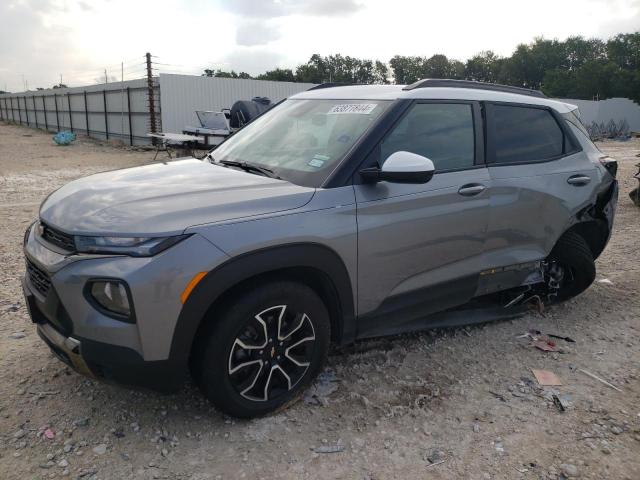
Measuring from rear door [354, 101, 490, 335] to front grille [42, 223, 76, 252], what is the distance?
1.46 metres

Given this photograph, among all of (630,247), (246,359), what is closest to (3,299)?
(246,359)

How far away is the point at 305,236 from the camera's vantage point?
2.66m

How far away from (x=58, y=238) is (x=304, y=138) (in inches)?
61.8

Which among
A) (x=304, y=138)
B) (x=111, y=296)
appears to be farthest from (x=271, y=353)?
(x=304, y=138)

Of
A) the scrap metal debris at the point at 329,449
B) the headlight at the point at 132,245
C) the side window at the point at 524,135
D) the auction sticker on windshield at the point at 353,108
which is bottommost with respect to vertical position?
the scrap metal debris at the point at 329,449

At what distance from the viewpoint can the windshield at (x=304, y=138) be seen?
3.03m

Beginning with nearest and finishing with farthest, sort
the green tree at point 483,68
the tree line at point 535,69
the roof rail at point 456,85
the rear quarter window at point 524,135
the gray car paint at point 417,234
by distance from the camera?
the gray car paint at point 417,234, the roof rail at point 456,85, the rear quarter window at point 524,135, the tree line at point 535,69, the green tree at point 483,68

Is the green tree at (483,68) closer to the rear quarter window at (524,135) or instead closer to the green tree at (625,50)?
the green tree at (625,50)

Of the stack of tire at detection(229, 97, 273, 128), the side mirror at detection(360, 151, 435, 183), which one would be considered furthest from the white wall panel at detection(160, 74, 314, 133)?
the side mirror at detection(360, 151, 435, 183)

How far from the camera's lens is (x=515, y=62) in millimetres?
77438

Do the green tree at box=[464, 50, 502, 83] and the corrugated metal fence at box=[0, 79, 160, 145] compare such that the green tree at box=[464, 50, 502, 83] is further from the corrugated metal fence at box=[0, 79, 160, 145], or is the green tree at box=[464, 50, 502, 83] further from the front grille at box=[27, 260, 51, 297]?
the front grille at box=[27, 260, 51, 297]

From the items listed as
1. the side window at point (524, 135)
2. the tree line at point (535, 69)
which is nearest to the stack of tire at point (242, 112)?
the side window at point (524, 135)

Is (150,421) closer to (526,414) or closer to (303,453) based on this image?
(303,453)

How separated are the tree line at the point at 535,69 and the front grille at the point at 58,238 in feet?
202
